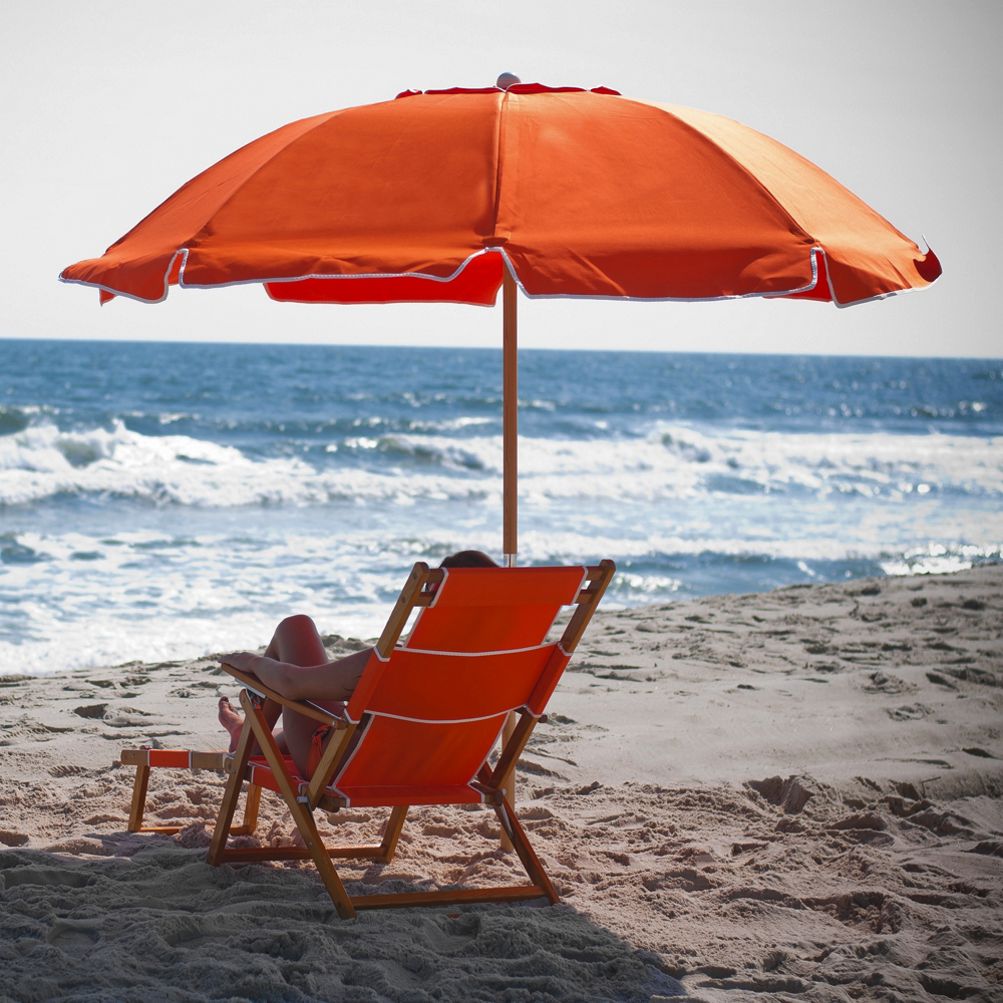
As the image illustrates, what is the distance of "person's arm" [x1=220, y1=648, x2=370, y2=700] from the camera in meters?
3.24

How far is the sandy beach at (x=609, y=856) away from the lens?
288 centimetres

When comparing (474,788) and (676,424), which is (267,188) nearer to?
(474,788)

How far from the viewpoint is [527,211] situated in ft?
9.52

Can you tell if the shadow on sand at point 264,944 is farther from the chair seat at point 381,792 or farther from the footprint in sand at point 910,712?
the footprint in sand at point 910,712

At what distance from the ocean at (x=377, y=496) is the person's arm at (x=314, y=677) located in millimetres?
4140

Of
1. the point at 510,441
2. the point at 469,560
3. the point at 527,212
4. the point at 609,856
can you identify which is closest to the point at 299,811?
the point at 469,560

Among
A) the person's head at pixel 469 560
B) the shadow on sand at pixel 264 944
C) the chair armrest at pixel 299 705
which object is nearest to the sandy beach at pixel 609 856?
the shadow on sand at pixel 264 944

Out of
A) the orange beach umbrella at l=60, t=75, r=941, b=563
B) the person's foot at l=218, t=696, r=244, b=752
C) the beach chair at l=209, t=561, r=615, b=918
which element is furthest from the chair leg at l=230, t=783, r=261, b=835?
the orange beach umbrella at l=60, t=75, r=941, b=563

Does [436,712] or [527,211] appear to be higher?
[527,211]

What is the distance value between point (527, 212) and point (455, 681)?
3.97 ft

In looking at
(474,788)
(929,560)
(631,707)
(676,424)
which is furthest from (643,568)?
(676,424)

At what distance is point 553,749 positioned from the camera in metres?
4.93

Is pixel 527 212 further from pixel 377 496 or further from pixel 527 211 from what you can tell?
pixel 377 496

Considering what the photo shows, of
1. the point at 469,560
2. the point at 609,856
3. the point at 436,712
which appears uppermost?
the point at 469,560
